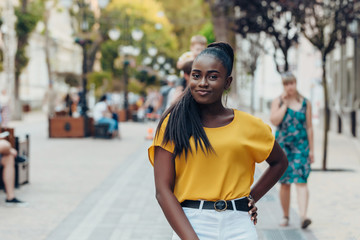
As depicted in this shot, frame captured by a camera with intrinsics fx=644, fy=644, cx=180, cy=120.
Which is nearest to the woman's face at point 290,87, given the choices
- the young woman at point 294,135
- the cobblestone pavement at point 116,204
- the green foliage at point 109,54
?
the young woman at point 294,135

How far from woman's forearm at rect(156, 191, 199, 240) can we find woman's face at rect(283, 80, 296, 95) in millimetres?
4343

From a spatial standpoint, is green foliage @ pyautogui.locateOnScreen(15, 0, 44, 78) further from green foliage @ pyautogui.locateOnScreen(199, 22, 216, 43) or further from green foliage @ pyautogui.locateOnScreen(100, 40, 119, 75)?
green foliage @ pyautogui.locateOnScreen(100, 40, 119, 75)

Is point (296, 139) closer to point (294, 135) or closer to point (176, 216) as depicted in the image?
point (294, 135)

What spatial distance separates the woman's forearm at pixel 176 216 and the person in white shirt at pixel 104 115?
668 inches

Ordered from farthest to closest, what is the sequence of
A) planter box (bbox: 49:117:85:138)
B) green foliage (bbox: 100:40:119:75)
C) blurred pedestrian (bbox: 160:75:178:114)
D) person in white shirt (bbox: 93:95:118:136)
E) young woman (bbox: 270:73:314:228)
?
green foliage (bbox: 100:40:119:75) → planter box (bbox: 49:117:85:138) → person in white shirt (bbox: 93:95:118:136) → blurred pedestrian (bbox: 160:75:178:114) → young woman (bbox: 270:73:314:228)

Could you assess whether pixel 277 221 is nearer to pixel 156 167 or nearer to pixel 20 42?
pixel 156 167

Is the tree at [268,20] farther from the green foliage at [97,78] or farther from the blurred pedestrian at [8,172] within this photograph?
the green foliage at [97,78]

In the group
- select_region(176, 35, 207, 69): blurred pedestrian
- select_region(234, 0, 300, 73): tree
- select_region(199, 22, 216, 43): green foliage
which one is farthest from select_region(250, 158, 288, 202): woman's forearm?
select_region(234, 0, 300, 73): tree

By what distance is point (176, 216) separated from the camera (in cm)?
254

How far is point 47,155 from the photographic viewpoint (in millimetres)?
14406

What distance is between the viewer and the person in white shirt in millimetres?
19516

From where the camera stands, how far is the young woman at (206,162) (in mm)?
2584

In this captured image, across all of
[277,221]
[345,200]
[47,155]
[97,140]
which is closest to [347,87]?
[97,140]

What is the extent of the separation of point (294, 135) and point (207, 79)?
4290mm
